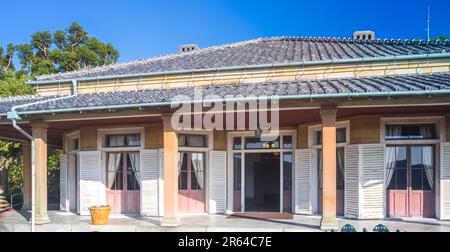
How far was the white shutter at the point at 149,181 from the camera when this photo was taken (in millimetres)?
11141

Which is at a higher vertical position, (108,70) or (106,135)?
(108,70)

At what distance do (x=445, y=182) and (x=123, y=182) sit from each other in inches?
316

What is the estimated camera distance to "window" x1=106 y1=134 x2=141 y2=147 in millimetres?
11492

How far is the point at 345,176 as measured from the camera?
10.4 meters

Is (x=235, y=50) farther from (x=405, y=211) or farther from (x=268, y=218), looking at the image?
(x=405, y=211)

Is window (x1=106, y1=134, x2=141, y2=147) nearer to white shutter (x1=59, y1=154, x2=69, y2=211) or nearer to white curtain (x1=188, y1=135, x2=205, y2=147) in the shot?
white curtain (x1=188, y1=135, x2=205, y2=147)

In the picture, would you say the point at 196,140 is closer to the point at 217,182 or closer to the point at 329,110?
the point at 217,182

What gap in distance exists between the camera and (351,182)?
10195mm

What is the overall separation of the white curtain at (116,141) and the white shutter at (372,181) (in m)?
6.20

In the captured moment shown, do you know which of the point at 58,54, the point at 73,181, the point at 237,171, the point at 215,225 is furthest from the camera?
the point at 58,54

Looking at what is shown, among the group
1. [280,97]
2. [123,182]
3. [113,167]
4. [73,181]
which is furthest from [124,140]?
[280,97]

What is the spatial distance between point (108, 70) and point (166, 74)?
9.42 ft

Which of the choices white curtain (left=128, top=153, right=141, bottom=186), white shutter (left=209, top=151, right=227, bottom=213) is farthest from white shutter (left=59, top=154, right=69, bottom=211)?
white shutter (left=209, top=151, right=227, bottom=213)
